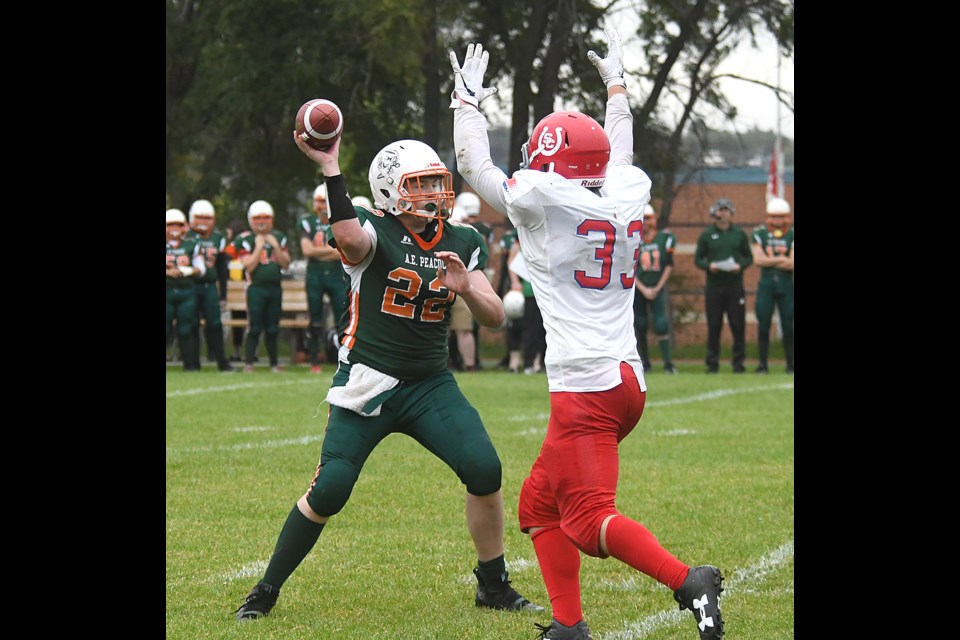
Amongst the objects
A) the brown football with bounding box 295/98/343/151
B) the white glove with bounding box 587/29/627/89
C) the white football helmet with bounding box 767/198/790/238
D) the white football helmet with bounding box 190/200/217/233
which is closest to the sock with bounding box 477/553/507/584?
the brown football with bounding box 295/98/343/151

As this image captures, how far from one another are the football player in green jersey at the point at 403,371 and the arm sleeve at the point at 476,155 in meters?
0.40

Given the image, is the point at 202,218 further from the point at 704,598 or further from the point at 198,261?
the point at 704,598

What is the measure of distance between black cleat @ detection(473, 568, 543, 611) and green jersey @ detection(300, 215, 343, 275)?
1022 cm

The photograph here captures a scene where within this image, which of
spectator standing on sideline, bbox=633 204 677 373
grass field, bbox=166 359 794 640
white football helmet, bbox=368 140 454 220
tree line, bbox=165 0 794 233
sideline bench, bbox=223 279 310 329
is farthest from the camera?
tree line, bbox=165 0 794 233

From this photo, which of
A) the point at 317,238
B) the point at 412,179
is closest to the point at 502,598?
the point at 412,179

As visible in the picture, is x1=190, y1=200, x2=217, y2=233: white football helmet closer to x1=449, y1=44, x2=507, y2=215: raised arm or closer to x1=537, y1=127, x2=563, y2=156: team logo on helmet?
x1=449, y1=44, x2=507, y2=215: raised arm

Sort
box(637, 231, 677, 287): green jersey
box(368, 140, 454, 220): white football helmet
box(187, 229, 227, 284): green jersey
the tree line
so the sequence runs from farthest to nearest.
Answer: the tree line → box(637, 231, 677, 287): green jersey → box(187, 229, 227, 284): green jersey → box(368, 140, 454, 220): white football helmet

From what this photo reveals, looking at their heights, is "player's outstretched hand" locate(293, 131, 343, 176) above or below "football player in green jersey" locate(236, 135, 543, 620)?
above

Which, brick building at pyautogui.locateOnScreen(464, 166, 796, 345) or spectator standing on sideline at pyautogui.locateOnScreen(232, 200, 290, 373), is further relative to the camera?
brick building at pyautogui.locateOnScreen(464, 166, 796, 345)

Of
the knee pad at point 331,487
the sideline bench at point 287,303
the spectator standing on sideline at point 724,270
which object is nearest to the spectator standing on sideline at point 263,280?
the sideline bench at point 287,303

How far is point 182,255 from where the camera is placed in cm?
1588

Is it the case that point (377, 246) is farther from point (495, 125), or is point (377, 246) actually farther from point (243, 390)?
point (495, 125)

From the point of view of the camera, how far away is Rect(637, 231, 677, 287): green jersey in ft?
54.2
